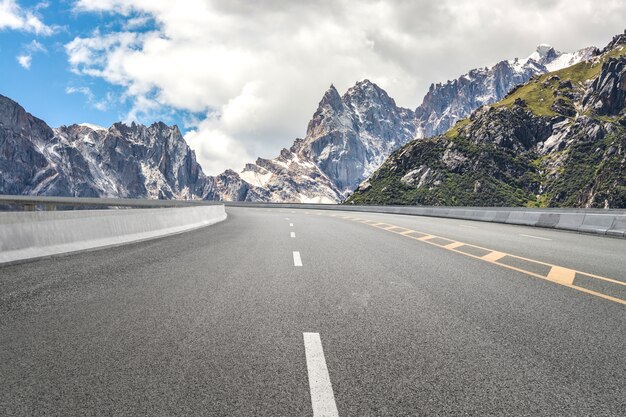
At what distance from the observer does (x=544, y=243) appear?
13.6 m

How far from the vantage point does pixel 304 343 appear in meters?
3.98

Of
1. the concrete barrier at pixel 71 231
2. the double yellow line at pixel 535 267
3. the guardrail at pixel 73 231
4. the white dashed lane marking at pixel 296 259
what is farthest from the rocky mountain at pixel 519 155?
the white dashed lane marking at pixel 296 259

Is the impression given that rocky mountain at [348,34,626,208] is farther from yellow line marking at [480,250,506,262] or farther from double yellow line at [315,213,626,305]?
yellow line marking at [480,250,506,262]

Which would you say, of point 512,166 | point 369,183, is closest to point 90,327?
point 512,166

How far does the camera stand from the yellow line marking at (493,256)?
9.80 m

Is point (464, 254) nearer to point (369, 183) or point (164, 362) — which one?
point (164, 362)

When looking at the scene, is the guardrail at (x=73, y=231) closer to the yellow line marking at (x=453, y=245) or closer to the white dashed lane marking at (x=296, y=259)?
the white dashed lane marking at (x=296, y=259)

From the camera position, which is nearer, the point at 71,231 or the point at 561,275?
the point at 561,275

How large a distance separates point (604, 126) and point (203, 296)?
18692 centimetres

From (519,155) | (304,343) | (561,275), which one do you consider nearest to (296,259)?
(561,275)

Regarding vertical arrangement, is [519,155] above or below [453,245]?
above

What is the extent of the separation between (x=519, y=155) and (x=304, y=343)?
191m

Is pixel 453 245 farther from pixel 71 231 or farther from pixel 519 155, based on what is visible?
pixel 519 155

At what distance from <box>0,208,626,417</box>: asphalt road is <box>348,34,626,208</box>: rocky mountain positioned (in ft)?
470
